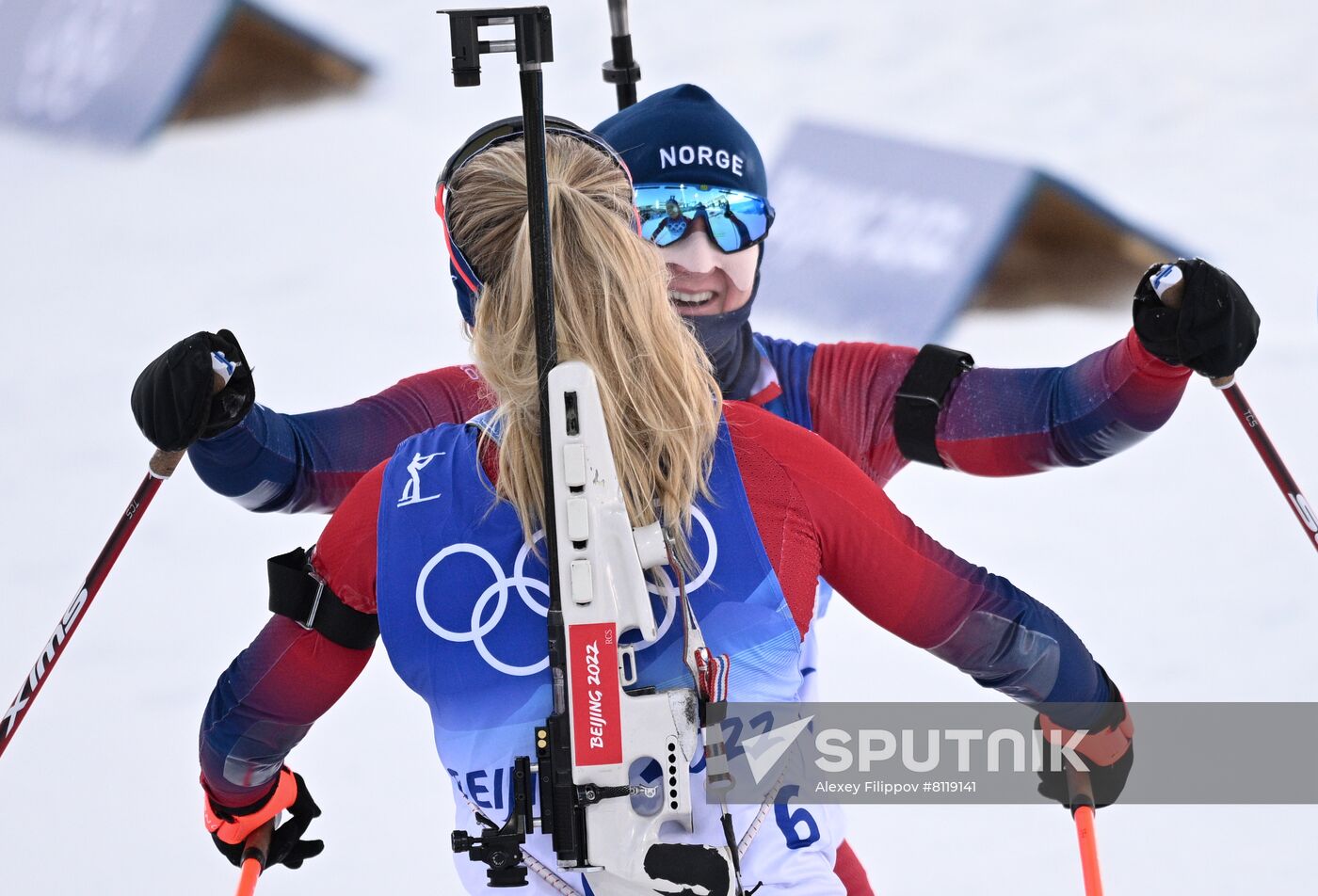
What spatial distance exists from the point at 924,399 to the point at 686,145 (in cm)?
54

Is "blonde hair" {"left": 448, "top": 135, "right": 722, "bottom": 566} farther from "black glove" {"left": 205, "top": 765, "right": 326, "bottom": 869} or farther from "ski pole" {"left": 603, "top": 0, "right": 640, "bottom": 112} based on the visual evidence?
"ski pole" {"left": 603, "top": 0, "right": 640, "bottom": 112}

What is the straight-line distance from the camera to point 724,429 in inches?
61.3

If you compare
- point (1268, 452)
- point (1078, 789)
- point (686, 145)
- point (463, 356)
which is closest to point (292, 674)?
point (1078, 789)

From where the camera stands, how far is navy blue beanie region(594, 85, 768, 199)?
8.14 feet

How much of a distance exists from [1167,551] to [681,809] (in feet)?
7.73

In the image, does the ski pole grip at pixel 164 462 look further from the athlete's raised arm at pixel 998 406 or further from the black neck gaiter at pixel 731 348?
the athlete's raised arm at pixel 998 406

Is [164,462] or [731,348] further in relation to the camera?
[731,348]

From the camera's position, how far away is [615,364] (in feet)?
4.99

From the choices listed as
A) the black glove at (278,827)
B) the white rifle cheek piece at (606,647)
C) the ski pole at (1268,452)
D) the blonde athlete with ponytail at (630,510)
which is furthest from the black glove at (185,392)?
the ski pole at (1268,452)

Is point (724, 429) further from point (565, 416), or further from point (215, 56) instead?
point (215, 56)

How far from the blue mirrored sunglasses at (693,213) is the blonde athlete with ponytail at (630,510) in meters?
0.82

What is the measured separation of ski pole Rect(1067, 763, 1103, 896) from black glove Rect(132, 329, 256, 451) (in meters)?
1.23

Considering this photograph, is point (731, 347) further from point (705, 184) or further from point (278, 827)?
point (278, 827)

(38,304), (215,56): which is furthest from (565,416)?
(215,56)
